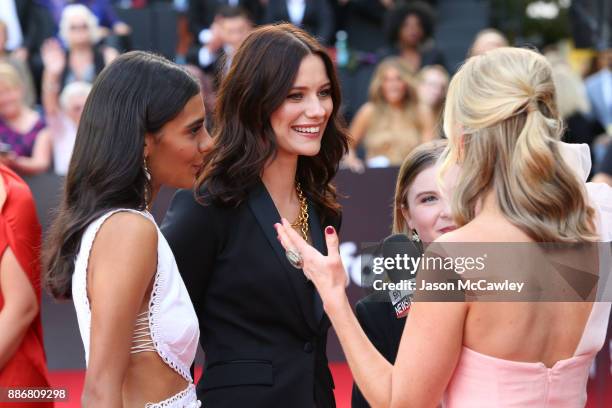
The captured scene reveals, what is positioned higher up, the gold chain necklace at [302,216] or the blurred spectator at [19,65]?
the gold chain necklace at [302,216]

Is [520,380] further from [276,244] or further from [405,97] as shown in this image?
[405,97]

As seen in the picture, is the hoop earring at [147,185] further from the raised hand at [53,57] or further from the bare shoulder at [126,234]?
the raised hand at [53,57]

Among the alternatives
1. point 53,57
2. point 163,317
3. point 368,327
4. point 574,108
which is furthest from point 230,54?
point 163,317

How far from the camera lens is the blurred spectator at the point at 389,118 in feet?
26.3

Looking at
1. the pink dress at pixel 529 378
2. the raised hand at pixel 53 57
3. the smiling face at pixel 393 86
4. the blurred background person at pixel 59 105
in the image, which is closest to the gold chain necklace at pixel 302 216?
the pink dress at pixel 529 378

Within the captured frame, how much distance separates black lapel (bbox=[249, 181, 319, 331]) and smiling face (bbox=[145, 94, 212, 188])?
0.30m

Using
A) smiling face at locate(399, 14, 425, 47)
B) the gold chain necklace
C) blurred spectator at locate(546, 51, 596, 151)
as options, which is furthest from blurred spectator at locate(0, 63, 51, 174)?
the gold chain necklace

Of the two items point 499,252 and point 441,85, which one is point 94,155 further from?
point 441,85

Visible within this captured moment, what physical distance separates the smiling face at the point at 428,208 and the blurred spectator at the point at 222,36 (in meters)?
5.53

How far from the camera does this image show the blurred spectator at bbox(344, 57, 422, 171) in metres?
8.01

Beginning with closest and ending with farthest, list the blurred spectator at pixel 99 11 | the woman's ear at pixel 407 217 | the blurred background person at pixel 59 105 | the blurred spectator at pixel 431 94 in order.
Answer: the woman's ear at pixel 407 217 → the blurred background person at pixel 59 105 → the blurred spectator at pixel 431 94 → the blurred spectator at pixel 99 11

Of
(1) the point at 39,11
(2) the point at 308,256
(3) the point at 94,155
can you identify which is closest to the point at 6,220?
(3) the point at 94,155

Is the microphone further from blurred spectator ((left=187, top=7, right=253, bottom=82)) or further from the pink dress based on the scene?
blurred spectator ((left=187, top=7, right=253, bottom=82))

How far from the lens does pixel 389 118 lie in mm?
8180
